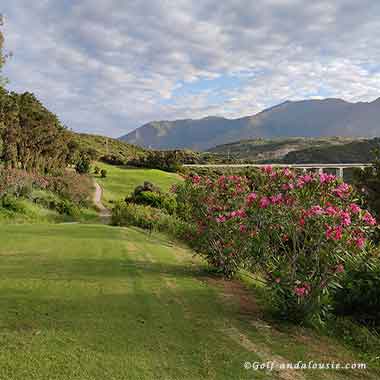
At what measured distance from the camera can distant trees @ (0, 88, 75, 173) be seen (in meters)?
24.2

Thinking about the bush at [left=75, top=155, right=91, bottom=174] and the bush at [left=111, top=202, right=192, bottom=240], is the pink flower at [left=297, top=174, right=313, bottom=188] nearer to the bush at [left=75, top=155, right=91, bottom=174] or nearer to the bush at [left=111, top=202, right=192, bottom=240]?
the bush at [left=111, top=202, right=192, bottom=240]

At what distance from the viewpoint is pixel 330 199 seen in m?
5.39

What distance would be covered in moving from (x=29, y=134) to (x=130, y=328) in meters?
25.4

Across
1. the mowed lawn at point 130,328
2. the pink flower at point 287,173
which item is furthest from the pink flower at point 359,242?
the mowed lawn at point 130,328

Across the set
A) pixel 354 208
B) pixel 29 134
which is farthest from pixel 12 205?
pixel 354 208

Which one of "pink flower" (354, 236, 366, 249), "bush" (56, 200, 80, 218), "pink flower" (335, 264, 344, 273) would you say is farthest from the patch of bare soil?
"bush" (56, 200, 80, 218)

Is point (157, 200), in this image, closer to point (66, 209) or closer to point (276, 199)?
point (66, 209)

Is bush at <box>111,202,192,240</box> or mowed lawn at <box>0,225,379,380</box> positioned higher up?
mowed lawn at <box>0,225,379,380</box>

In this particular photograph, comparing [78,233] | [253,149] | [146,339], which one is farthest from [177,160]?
[253,149]

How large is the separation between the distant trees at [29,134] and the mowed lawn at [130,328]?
18175mm

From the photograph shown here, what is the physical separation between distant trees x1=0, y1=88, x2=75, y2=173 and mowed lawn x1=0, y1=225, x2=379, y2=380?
1817cm

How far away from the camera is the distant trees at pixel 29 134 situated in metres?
24.2

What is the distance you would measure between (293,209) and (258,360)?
2.17 meters

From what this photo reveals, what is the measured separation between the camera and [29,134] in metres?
26.8
